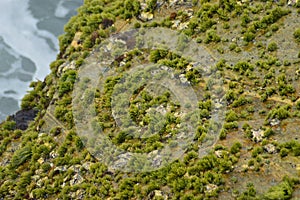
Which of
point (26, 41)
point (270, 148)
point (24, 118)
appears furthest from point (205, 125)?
point (26, 41)

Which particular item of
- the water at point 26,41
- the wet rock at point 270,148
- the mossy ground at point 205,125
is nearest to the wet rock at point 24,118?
the mossy ground at point 205,125

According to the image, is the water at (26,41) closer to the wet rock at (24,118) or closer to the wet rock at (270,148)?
the wet rock at (24,118)

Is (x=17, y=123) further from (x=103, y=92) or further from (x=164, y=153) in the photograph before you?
(x=164, y=153)

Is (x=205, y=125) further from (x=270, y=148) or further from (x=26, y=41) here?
(x=26, y=41)

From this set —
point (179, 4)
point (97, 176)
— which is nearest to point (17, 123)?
point (97, 176)

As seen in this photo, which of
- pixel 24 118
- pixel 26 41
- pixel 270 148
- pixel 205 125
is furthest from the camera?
pixel 26 41
